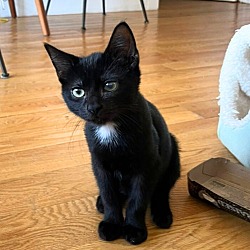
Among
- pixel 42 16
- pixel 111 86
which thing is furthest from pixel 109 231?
pixel 42 16

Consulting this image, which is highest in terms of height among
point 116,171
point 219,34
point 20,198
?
point 116,171

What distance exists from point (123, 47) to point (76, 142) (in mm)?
596

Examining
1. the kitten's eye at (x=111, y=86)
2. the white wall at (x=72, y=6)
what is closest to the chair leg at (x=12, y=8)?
the white wall at (x=72, y=6)

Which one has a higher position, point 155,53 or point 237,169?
point 237,169

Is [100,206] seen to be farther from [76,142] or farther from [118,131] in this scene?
[76,142]

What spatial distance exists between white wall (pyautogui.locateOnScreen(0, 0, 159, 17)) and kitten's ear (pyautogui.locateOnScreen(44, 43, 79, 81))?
9.46ft

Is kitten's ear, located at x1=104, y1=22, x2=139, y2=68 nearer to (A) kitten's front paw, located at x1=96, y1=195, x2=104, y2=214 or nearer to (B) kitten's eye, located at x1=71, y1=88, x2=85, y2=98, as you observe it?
(B) kitten's eye, located at x1=71, y1=88, x2=85, y2=98

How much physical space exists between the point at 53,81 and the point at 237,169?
43.7 inches

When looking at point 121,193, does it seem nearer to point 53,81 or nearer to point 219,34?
point 53,81

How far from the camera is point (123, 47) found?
84 cm

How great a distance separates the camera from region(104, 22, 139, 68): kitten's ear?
830 millimetres

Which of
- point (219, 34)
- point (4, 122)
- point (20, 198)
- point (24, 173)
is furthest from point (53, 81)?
point (219, 34)

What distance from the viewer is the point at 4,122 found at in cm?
154

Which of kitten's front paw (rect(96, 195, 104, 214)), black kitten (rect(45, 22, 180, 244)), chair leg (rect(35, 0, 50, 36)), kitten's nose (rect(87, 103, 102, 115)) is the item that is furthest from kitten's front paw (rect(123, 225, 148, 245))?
chair leg (rect(35, 0, 50, 36))
